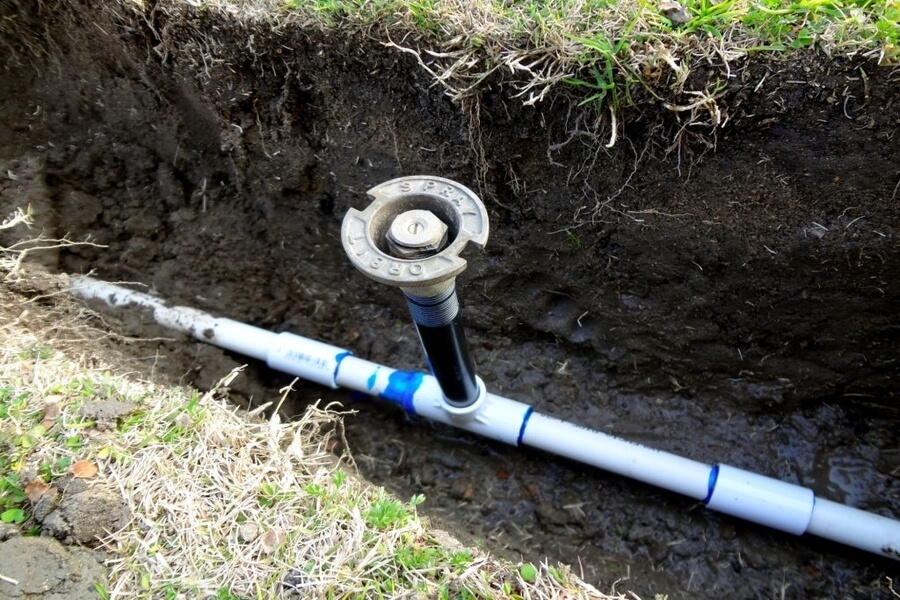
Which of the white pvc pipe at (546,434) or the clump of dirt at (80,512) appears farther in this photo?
the white pvc pipe at (546,434)

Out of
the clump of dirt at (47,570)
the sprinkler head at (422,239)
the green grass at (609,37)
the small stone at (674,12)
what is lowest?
the clump of dirt at (47,570)

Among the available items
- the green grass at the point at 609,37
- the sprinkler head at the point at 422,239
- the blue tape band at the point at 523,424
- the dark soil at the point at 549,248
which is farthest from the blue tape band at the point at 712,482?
the green grass at the point at 609,37

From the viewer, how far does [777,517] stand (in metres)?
1.68

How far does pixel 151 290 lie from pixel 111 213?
0.37 meters

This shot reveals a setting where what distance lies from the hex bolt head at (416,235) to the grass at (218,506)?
55 centimetres

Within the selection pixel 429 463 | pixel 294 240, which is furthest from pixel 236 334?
pixel 429 463

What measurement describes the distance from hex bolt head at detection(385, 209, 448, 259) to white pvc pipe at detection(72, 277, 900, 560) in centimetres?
84

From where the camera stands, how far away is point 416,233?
1.18 metres

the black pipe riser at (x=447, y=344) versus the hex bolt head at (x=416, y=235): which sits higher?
the hex bolt head at (x=416, y=235)

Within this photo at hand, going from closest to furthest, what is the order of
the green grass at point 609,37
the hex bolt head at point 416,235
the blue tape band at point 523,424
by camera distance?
the hex bolt head at point 416,235 < the green grass at point 609,37 < the blue tape band at point 523,424

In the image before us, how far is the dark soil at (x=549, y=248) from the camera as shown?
1.51m

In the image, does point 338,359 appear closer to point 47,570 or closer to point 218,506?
point 218,506

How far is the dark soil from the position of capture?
1508mm

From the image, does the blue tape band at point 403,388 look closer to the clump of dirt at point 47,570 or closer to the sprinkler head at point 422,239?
the sprinkler head at point 422,239
